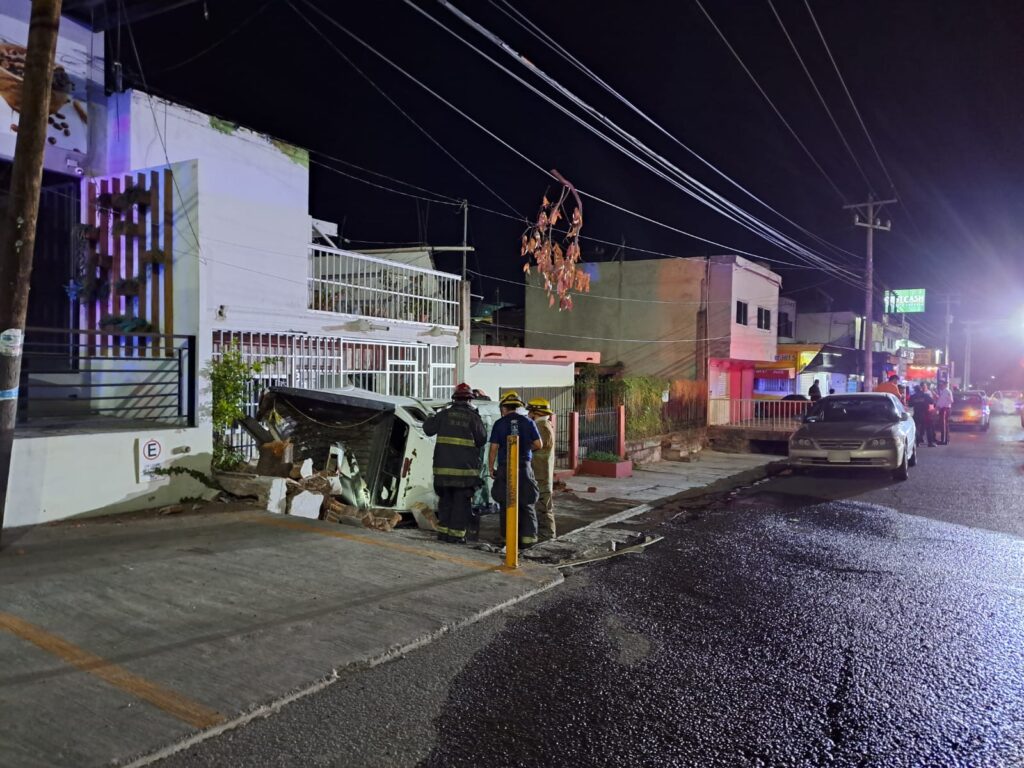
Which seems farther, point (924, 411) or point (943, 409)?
point (943, 409)

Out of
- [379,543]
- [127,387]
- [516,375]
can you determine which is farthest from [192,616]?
[516,375]

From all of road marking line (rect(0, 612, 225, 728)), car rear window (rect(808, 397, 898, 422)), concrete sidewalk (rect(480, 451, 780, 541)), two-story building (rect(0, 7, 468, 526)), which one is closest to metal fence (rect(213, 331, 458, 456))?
two-story building (rect(0, 7, 468, 526))

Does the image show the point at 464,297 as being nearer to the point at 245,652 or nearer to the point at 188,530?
the point at 188,530

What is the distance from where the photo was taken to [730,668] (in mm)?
4227

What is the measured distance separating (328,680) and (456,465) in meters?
3.52

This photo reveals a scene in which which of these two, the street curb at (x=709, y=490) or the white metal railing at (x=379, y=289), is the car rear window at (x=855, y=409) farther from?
the white metal railing at (x=379, y=289)

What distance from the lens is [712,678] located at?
407cm

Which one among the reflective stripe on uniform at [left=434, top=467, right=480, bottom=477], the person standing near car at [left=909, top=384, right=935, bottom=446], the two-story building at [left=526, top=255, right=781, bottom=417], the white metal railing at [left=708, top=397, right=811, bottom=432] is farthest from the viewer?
the two-story building at [left=526, top=255, right=781, bottom=417]

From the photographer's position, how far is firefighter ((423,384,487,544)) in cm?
720

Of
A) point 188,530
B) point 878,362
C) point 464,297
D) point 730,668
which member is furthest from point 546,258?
point 878,362

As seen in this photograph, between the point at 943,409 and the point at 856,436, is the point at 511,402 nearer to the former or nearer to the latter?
the point at 856,436

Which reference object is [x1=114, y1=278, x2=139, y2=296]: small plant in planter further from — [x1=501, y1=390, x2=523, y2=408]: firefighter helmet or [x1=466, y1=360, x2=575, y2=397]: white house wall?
[x1=466, y1=360, x2=575, y2=397]: white house wall

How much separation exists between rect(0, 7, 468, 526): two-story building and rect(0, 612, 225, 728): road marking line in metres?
2.86

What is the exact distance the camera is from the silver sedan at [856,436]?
12.1 meters
